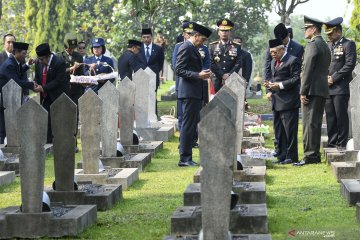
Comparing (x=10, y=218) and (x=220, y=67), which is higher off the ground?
(x=220, y=67)

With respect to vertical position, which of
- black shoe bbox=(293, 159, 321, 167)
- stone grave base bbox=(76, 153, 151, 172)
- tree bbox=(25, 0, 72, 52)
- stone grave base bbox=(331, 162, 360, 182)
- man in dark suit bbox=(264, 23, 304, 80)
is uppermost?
tree bbox=(25, 0, 72, 52)

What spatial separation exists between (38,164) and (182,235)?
1661mm

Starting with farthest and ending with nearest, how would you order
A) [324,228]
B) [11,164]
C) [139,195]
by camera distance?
1. [11,164]
2. [139,195]
3. [324,228]

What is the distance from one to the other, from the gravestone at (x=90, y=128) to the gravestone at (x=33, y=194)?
3.39 metres

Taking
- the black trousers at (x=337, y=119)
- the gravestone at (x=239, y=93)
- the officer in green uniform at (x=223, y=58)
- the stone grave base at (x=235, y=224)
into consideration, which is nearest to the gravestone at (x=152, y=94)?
the officer in green uniform at (x=223, y=58)

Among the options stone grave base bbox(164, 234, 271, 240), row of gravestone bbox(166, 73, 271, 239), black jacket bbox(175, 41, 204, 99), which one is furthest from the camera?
black jacket bbox(175, 41, 204, 99)

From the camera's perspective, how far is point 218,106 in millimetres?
8586

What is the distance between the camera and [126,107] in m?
17.7

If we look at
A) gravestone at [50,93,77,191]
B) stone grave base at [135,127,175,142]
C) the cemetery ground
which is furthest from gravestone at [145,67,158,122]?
gravestone at [50,93,77,191]

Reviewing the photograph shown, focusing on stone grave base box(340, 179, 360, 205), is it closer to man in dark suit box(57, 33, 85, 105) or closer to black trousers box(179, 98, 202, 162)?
black trousers box(179, 98, 202, 162)

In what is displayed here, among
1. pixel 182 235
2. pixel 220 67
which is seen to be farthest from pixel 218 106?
pixel 220 67

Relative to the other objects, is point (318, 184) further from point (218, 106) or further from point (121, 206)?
point (218, 106)

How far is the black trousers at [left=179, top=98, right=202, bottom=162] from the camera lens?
16.3 meters

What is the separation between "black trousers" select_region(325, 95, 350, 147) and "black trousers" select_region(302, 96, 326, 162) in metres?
0.80
